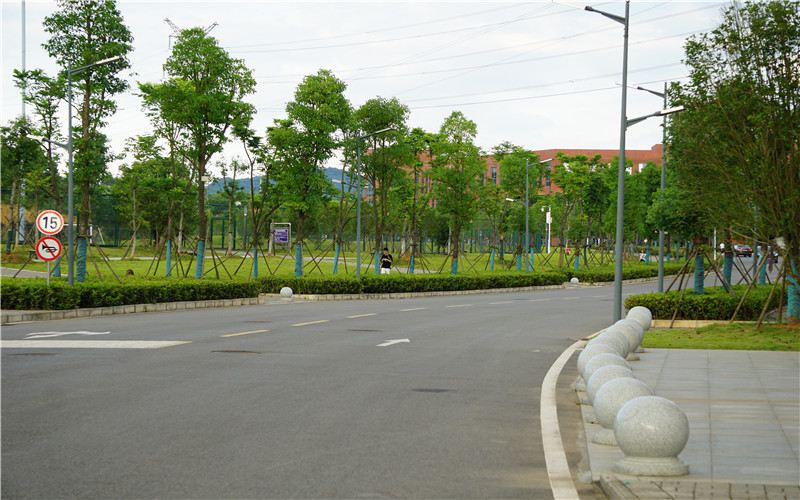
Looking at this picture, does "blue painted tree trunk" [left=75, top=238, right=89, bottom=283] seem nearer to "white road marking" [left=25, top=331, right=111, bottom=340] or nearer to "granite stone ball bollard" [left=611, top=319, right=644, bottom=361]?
"white road marking" [left=25, top=331, right=111, bottom=340]

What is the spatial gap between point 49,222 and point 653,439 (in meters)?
19.8

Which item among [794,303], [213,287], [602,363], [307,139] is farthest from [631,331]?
[307,139]

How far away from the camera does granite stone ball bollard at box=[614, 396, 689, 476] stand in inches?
232

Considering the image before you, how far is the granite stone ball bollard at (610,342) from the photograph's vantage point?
10211 mm

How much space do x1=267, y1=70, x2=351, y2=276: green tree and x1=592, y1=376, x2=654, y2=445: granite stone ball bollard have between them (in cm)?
2955

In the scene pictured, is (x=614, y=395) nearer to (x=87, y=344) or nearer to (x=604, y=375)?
(x=604, y=375)

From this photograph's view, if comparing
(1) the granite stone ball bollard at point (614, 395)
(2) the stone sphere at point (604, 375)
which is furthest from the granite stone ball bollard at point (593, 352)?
(1) the granite stone ball bollard at point (614, 395)

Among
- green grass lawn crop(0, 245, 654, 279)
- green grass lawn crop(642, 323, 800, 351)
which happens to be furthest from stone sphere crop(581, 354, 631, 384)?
green grass lawn crop(0, 245, 654, 279)

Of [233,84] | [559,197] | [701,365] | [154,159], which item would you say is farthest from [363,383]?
[559,197]

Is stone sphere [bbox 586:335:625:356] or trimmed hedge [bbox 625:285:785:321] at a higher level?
stone sphere [bbox 586:335:625:356]

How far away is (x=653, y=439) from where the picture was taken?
19.3 feet

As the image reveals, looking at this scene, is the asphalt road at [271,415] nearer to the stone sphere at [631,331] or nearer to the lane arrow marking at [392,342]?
the lane arrow marking at [392,342]

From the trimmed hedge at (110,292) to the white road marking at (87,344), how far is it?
246 inches

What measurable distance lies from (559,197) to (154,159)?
38557 millimetres
